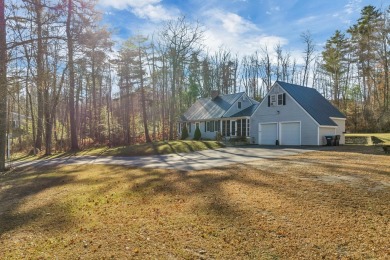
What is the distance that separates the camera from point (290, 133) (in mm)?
22906

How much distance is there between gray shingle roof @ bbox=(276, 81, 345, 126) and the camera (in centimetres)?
2186

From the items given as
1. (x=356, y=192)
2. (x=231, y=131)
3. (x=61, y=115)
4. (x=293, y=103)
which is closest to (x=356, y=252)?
(x=356, y=192)

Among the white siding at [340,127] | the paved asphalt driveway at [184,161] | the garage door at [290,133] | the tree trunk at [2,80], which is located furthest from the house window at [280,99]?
the tree trunk at [2,80]

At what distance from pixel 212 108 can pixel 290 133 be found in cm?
1108

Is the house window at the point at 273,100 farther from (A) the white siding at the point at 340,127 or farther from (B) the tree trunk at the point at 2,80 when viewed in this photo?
(B) the tree trunk at the point at 2,80

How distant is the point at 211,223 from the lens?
16.8 ft

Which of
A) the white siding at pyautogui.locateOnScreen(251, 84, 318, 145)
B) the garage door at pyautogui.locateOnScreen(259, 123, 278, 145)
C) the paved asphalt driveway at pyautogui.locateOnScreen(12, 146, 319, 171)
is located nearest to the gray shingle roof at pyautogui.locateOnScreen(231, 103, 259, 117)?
the white siding at pyautogui.locateOnScreen(251, 84, 318, 145)

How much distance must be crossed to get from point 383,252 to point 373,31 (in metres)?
35.3

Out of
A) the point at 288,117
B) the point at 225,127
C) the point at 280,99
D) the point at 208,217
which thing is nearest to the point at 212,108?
the point at 225,127

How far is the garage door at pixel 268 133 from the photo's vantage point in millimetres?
24078

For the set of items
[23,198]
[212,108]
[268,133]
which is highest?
[212,108]

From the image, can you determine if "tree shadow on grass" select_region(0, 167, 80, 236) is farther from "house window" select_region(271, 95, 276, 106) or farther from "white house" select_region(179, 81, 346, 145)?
"house window" select_region(271, 95, 276, 106)

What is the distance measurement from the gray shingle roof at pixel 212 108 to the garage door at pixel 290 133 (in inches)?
288

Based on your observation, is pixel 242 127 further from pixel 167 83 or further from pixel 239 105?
pixel 167 83
